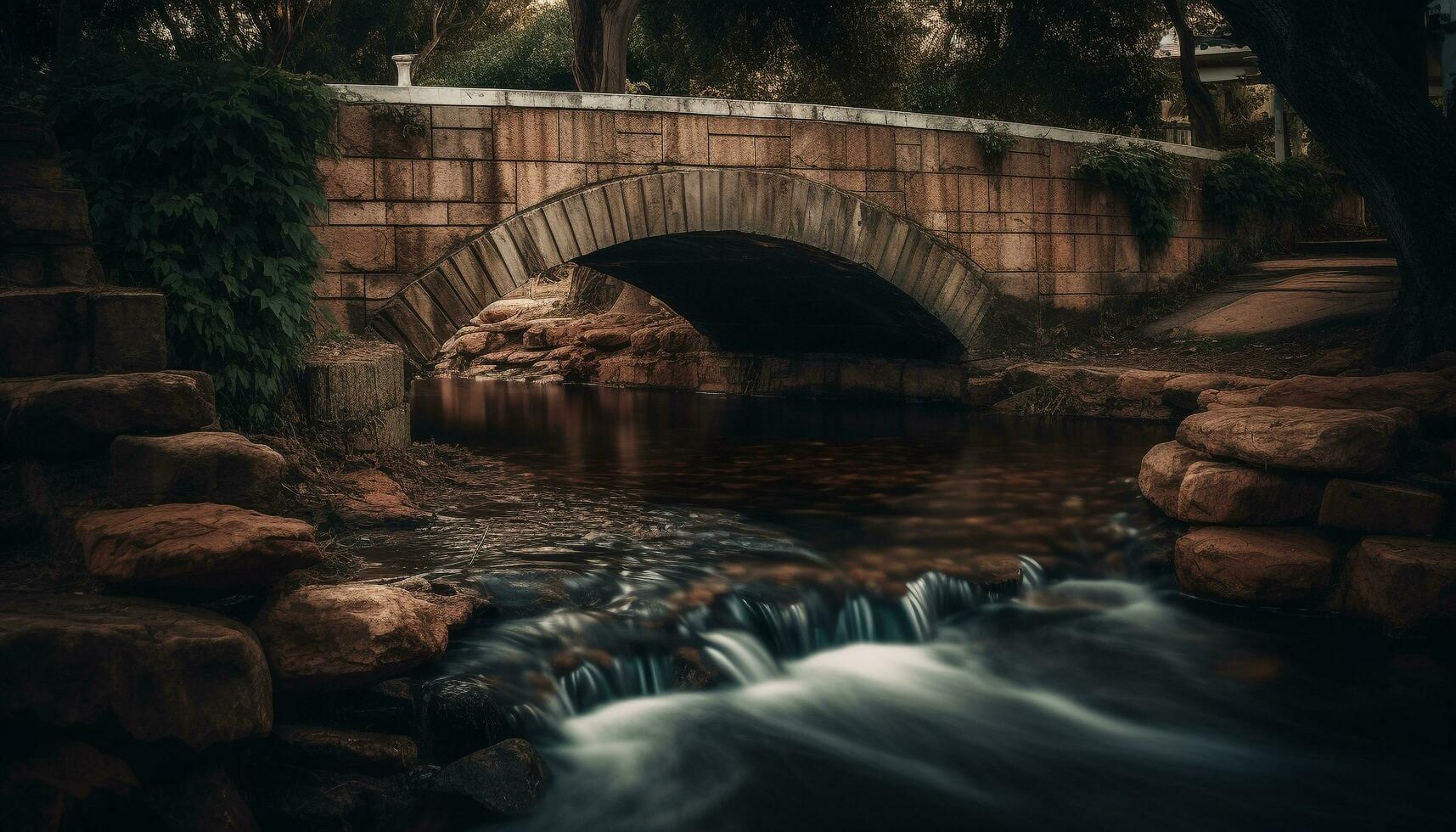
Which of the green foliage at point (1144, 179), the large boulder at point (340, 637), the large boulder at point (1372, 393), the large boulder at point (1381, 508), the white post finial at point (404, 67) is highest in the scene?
the white post finial at point (404, 67)

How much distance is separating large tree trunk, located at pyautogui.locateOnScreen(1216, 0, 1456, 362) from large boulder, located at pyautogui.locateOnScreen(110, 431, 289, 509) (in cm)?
714

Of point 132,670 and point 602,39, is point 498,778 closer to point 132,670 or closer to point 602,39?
point 132,670

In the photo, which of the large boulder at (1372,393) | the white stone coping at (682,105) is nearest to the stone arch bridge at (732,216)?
the white stone coping at (682,105)

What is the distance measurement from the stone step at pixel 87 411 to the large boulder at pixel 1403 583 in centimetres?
540

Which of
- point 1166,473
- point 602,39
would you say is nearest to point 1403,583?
point 1166,473

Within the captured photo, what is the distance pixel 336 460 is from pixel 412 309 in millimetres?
2192

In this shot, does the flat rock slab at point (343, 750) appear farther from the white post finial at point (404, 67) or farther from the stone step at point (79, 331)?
the white post finial at point (404, 67)

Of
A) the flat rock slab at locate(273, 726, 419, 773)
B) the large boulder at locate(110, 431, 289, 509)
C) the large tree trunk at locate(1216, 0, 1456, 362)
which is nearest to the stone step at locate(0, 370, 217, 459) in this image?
the large boulder at locate(110, 431, 289, 509)

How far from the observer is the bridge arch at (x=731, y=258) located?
9398 mm

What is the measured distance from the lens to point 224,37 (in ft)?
25.2

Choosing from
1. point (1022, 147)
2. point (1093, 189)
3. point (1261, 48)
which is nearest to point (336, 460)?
point (1261, 48)

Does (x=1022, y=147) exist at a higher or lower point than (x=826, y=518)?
higher

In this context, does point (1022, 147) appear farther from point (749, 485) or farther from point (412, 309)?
point (412, 309)

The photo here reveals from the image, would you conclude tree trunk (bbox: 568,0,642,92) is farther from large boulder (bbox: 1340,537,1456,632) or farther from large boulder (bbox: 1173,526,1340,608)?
large boulder (bbox: 1340,537,1456,632)
